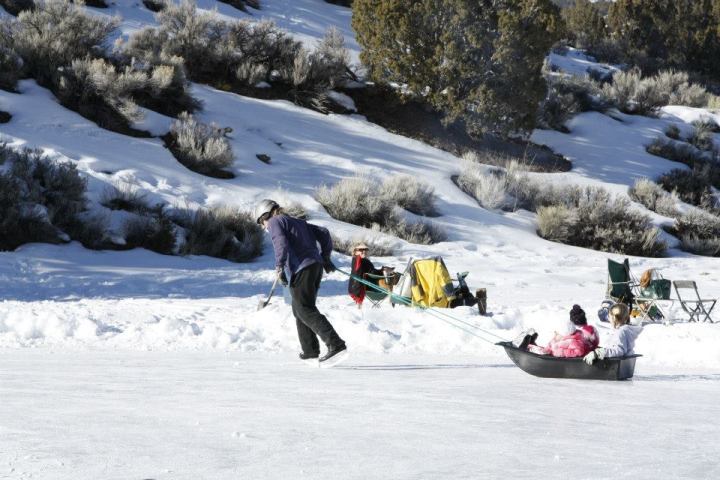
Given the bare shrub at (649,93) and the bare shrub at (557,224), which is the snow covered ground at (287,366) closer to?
the bare shrub at (557,224)

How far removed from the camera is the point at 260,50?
98.3ft

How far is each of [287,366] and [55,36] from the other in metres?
20.5

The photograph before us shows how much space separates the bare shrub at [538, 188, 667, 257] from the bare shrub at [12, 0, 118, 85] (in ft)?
44.1

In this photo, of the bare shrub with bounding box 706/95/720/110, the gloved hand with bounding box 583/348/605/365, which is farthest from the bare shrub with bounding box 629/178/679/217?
the gloved hand with bounding box 583/348/605/365

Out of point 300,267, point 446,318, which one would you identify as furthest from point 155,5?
point 300,267

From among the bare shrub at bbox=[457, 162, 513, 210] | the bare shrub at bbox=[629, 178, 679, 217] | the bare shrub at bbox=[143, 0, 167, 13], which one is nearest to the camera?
the bare shrub at bbox=[457, 162, 513, 210]

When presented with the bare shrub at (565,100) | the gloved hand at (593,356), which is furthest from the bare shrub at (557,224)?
the gloved hand at (593,356)

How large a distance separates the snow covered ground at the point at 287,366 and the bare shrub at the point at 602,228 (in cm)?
63

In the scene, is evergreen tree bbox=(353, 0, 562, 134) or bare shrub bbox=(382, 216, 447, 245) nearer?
bare shrub bbox=(382, 216, 447, 245)

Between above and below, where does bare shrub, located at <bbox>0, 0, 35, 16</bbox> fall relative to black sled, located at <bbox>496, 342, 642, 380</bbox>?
below

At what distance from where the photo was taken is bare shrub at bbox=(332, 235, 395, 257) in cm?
1973

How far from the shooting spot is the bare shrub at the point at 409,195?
22984mm

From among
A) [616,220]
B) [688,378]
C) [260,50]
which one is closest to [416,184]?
[616,220]

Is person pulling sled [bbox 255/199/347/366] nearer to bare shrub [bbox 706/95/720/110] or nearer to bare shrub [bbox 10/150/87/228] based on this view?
bare shrub [bbox 10/150/87/228]
